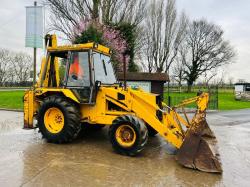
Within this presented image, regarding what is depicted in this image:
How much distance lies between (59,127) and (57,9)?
769 inches

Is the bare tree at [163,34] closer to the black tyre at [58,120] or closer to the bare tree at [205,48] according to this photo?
the bare tree at [205,48]

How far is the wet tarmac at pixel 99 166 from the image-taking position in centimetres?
498

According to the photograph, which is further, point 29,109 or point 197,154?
point 29,109

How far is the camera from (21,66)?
72.2 m

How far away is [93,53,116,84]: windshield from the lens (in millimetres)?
7554

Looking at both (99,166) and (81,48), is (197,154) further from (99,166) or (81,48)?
(81,48)

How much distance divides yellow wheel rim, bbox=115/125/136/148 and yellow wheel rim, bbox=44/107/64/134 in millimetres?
1796

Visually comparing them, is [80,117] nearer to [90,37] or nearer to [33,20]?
[33,20]

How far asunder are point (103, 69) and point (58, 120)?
71.2 inches

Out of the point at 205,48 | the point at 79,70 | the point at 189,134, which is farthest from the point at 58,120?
the point at 205,48

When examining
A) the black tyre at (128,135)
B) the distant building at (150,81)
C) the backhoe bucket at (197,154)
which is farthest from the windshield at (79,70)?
the distant building at (150,81)

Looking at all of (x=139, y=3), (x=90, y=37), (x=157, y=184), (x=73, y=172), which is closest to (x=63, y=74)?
(x=73, y=172)

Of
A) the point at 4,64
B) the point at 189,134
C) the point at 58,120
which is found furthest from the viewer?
the point at 4,64

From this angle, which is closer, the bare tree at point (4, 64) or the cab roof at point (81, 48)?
the cab roof at point (81, 48)
